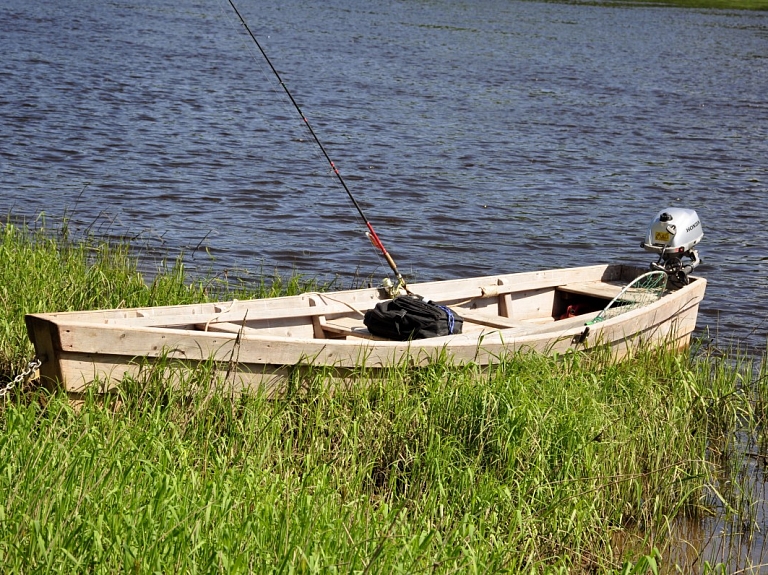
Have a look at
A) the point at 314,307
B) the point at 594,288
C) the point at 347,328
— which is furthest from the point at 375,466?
the point at 594,288

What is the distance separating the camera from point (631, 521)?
5340 mm

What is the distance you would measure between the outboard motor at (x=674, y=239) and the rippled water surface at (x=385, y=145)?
986 millimetres

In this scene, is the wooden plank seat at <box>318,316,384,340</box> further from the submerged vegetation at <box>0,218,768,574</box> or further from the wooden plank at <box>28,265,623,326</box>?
the submerged vegetation at <box>0,218,768,574</box>

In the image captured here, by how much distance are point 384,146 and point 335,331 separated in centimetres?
970

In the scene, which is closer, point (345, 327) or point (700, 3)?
point (345, 327)

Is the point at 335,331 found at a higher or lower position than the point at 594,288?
higher

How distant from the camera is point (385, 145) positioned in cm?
1636

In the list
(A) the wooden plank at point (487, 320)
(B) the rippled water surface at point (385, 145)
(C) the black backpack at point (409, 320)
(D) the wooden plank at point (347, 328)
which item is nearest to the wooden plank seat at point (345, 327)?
(D) the wooden plank at point (347, 328)

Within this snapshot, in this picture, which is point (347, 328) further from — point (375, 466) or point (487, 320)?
point (375, 466)

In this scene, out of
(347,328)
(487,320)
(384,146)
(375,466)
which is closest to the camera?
(375,466)

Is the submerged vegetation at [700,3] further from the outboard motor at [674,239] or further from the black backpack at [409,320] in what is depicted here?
the black backpack at [409,320]

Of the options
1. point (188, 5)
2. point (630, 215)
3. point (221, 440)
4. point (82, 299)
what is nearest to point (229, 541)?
point (221, 440)

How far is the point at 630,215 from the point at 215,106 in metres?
8.27

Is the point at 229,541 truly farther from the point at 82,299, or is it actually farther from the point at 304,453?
the point at 82,299
